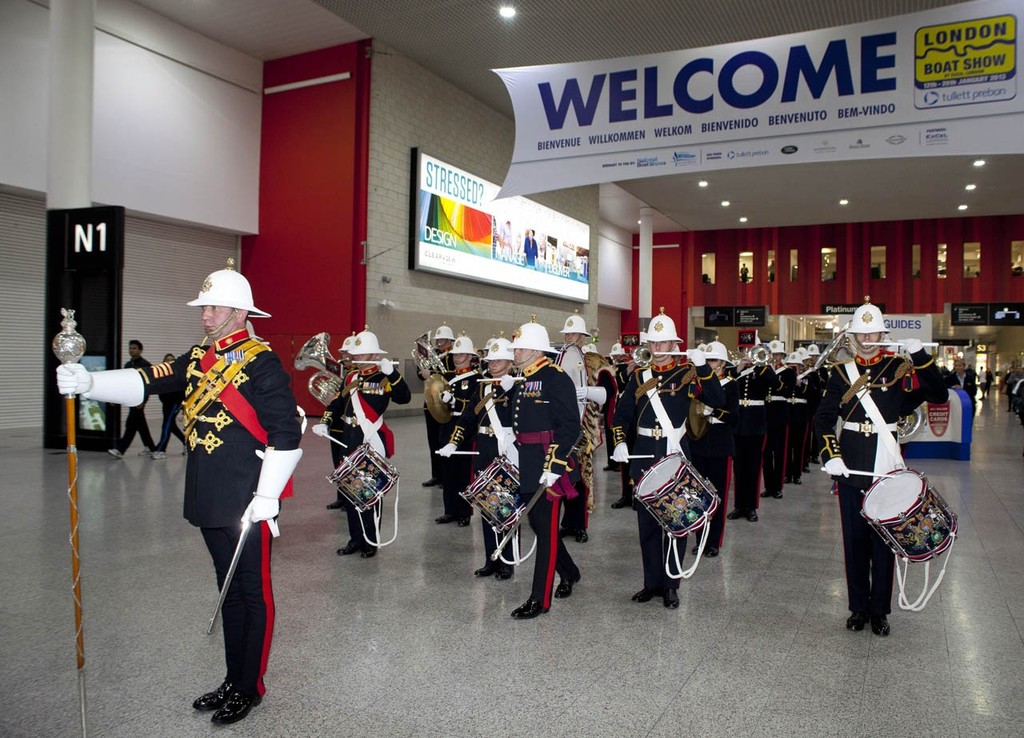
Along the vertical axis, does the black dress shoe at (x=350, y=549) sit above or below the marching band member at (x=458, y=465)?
below

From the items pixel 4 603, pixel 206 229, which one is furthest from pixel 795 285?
pixel 4 603

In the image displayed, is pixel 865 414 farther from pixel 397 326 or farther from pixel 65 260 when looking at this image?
pixel 397 326

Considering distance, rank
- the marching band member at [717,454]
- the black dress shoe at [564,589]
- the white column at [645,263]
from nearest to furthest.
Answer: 1. the black dress shoe at [564,589]
2. the marching band member at [717,454]
3. the white column at [645,263]

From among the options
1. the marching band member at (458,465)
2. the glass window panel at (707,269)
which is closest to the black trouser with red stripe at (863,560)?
the marching band member at (458,465)

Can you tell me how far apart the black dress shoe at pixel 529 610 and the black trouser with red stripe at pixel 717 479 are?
2151mm

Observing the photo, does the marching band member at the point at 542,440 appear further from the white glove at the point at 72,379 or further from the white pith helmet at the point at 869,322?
the white glove at the point at 72,379

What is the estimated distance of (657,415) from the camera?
5.27 meters

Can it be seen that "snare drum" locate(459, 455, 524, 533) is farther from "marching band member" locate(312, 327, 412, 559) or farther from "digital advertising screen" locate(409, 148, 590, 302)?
"digital advertising screen" locate(409, 148, 590, 302)

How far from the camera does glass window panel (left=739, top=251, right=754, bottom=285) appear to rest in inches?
1325

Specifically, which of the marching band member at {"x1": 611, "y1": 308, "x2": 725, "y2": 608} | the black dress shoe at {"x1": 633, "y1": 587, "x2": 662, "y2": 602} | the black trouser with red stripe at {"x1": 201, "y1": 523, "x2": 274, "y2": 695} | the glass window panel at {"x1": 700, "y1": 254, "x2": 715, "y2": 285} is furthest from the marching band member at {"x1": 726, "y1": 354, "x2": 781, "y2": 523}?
the glass window panel at {"x1": 700, "y1": 254, "x2": 715, "y2": 285}

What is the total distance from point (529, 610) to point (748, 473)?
4.02 metres

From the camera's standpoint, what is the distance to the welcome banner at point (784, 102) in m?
6.55

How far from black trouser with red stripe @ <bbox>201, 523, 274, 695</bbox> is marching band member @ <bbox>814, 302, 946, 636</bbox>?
10.3 feet

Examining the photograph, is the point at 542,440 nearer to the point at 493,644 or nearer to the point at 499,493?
the point at 499,493
